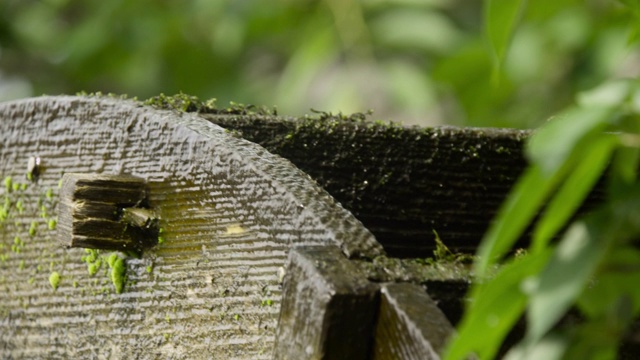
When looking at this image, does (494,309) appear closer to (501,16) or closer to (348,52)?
(501,16)

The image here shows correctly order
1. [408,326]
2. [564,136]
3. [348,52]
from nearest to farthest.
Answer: [564,136] → [408,326] → [348,52]

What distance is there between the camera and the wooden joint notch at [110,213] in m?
1.14

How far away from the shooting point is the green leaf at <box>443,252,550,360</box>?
2.12 feet

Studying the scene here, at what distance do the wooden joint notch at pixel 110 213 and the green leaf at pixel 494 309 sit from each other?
56cm

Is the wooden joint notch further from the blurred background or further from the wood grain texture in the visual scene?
the blurred background

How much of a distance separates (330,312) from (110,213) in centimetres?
39

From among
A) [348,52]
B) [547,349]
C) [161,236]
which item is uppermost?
[348,52]

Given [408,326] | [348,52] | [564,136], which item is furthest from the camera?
[348,52]

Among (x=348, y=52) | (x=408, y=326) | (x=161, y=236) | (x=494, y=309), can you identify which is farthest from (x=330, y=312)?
(x=348, y=52)

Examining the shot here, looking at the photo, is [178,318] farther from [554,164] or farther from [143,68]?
[143,68]

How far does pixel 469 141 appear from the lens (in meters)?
1.20

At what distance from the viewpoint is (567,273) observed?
0.61 m

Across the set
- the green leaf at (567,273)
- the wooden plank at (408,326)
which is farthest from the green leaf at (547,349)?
the wooden plank at (408,326)

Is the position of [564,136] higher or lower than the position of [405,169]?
lower
